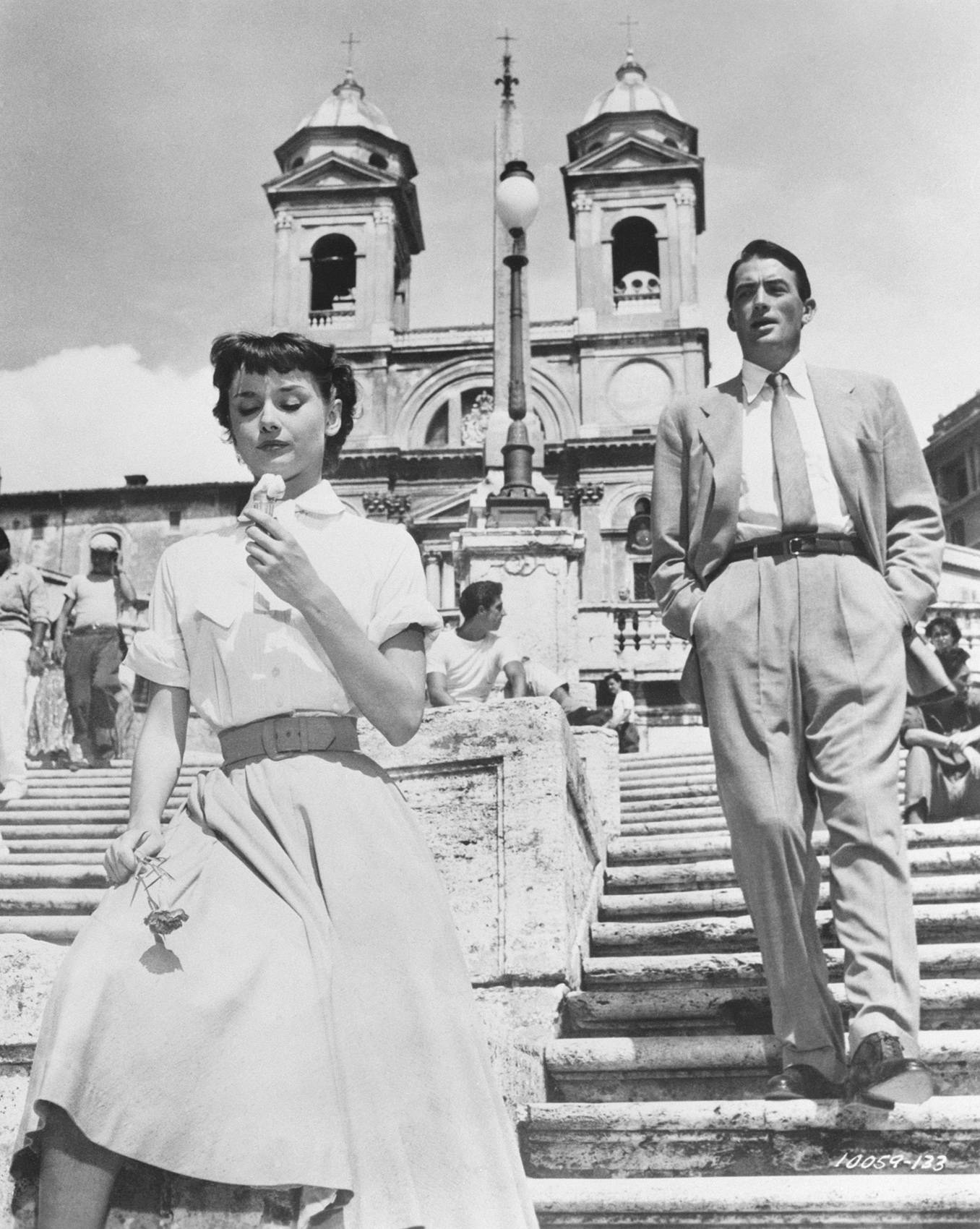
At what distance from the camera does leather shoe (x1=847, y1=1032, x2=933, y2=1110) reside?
2789mm

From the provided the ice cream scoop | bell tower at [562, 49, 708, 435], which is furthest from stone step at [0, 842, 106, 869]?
bell tower at [562, 49, 708, 435]

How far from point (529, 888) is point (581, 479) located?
36523 millimetres

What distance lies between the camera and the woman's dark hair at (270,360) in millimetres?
2447

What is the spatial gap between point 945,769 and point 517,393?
7.48 meters

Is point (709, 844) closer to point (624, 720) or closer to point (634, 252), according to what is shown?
point (624, 720)

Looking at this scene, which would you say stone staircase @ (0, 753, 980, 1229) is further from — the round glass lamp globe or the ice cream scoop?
the round glass lamp globe

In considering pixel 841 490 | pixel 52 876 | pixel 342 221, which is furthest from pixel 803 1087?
pixel 342 221

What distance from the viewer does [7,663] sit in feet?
25.6

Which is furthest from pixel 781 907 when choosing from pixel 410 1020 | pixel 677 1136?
pixel 410 1020

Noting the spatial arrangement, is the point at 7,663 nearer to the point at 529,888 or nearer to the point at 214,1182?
the point at 529,888

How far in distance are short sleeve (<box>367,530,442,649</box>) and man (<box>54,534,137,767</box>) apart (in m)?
7.55

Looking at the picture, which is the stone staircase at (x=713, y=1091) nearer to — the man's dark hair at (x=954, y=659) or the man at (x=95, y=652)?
the man's dark hair at (x=954, y=659)

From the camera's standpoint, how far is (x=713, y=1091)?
11.1ft

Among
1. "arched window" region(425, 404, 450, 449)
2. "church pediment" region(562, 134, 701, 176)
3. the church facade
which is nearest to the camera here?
the church facade
